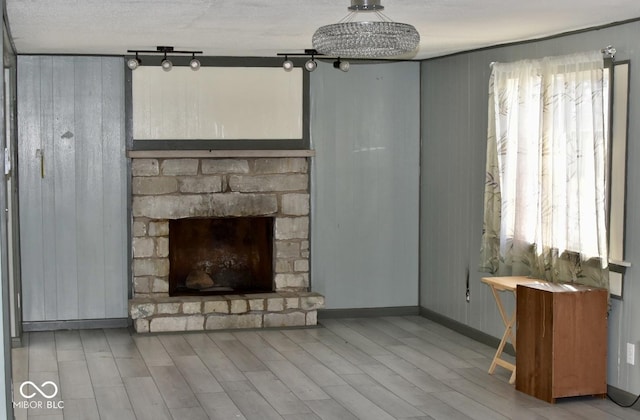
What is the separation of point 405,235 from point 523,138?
7.66 feet

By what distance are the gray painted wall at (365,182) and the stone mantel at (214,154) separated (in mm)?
273

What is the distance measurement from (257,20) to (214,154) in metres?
2.62

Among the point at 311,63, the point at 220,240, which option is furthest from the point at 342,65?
the point at 220,240

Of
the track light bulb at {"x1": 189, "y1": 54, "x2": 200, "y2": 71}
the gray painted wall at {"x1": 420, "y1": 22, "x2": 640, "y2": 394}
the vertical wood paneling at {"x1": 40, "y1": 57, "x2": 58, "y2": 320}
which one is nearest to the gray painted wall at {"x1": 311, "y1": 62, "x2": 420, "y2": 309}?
the gray painted wall at {"x1": 420, "y1": 22, "x2": 640, "y2": 394}

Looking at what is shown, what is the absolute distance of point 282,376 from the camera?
6.42 metres

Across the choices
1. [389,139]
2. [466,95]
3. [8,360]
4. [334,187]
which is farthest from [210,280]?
[8,360]

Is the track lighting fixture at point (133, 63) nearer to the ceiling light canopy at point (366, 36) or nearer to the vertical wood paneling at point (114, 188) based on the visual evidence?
the vertical wood paneling at point (114, 188)

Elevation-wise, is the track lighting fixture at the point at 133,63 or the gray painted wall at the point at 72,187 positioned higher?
the track lighting fixture at the point at 133,63

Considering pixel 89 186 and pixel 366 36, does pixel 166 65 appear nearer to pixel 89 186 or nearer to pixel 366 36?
pixel 89 186

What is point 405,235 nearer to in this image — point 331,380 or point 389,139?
point 389,139

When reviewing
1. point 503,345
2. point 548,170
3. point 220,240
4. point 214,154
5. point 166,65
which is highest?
point 166,65

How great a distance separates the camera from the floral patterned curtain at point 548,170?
580 centimetres

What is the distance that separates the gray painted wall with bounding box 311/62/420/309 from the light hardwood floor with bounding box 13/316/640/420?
1.80 feet

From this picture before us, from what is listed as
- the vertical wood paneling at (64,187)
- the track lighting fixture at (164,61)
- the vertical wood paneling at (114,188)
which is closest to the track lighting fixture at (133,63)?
the track lighting fixture at (164,61)
